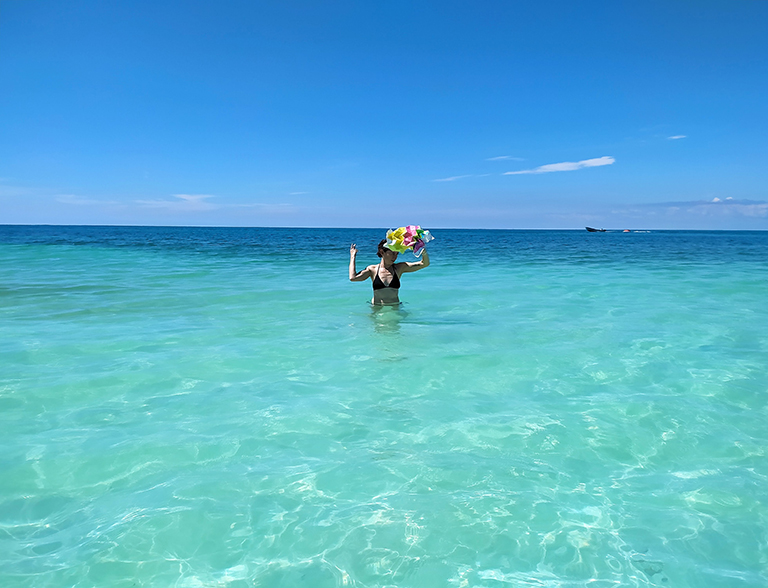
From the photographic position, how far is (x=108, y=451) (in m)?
4.30

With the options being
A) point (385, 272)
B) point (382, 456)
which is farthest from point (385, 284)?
point (382, 456)

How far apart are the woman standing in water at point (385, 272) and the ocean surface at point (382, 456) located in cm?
133

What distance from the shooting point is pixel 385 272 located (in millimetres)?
10453

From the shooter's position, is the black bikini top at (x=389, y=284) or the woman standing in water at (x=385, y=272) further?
the black bikini top at (x=389, y=284)

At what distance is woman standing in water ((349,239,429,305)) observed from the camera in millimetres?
9766

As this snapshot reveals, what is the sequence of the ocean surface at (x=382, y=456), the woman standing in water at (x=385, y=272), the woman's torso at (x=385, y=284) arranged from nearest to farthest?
the ocean surface at (x=382, y=456) < the woman standing in water at (x=385, y=272) < the woman's torso at (x=385, y=284)

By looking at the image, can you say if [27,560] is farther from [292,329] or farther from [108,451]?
[292,329]

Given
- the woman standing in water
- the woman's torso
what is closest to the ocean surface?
the woman standing in water

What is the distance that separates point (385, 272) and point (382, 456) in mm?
6489

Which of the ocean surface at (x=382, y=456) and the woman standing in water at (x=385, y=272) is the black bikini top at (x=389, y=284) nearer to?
the woman standing in water at (x=385, y=272)

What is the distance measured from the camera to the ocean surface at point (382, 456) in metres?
3.02

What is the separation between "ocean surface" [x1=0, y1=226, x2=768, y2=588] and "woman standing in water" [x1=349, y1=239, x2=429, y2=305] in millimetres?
1333

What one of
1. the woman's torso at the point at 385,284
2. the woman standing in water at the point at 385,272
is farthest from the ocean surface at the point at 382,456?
the woman's torso at the point at 385,284

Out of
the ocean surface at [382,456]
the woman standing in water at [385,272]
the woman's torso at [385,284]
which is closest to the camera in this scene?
the ocean surface at [382,456]
